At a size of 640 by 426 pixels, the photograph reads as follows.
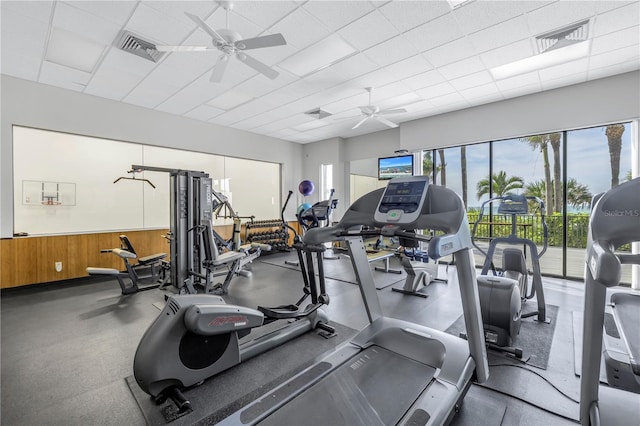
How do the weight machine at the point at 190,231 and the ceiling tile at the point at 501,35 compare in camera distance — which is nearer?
the ceiling tile at the point at 501,35

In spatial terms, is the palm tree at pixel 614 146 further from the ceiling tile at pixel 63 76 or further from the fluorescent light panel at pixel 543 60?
the ceiling tile at pixel 63 76

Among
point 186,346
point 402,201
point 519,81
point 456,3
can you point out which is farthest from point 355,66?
point 186,346

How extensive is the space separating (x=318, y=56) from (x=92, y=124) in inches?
165

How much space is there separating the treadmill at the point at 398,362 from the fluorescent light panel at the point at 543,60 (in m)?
3.38

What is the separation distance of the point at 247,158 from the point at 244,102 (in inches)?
88.9

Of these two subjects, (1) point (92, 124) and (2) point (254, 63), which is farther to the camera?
(1) point (92, 124)

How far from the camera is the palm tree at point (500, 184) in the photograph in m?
5.77

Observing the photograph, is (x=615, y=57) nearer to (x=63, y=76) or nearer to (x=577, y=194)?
(x=577, y=194)

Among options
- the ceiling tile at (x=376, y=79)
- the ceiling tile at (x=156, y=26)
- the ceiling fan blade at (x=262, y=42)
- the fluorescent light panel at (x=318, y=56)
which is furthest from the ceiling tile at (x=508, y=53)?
the ceiling tile at (x=156, y=26)

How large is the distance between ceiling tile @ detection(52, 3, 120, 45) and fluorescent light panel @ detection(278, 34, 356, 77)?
1.94 m

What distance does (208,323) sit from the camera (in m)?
1.95

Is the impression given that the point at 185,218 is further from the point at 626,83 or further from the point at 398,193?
the point at 626,83

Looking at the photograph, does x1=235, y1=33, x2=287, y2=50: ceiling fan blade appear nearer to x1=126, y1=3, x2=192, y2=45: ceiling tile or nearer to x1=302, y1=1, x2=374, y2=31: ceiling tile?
x1=302, y1=1, x2=374, y2=31: ceiling tile

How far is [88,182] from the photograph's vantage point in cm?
524
